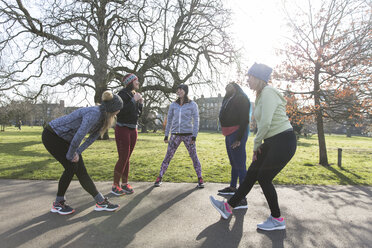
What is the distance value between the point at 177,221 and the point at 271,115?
1734 mm

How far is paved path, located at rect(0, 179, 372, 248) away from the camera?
2348mm

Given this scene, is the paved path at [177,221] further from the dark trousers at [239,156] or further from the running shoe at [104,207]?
the dark trousers at [239,156]

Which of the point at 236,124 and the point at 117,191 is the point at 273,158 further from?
the point at 117,191

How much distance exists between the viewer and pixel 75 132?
2.87m

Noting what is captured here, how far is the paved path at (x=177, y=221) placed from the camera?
2348 mm

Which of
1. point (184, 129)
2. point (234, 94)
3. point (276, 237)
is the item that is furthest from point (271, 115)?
point (184, 129)

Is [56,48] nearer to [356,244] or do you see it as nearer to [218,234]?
[218,234]

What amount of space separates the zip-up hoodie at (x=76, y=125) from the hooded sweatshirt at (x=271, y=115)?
198 centimetres

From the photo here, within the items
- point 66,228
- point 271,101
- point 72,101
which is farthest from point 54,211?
point 72,101

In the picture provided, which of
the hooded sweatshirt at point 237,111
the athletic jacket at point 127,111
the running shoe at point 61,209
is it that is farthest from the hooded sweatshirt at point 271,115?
the running shoe at point 61,209

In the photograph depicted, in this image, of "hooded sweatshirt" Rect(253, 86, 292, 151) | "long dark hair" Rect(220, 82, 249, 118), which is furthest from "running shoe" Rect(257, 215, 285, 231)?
"long dark hair" Rect(220, 82, 249, 118)

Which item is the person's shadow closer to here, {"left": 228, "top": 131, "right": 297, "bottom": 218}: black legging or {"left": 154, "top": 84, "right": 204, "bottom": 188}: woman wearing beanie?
{"left": 228, "top": 131, "right": 297, "bottom": 218}: black legging

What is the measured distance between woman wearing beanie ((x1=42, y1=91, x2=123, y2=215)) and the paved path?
0.43 meters

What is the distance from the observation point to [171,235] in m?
2.47
